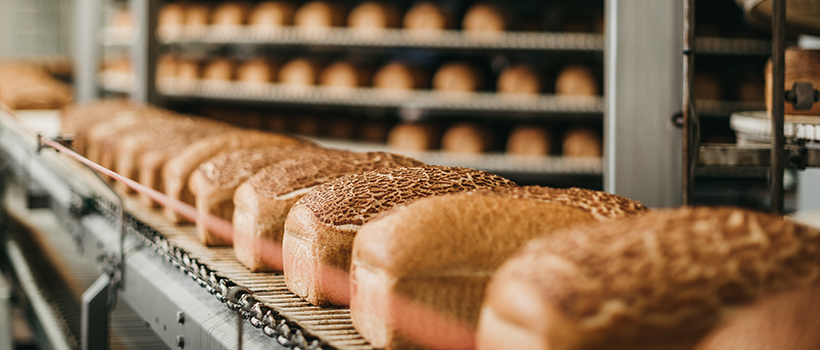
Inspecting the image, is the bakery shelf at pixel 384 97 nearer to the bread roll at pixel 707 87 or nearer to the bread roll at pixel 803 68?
the bread roll at pixel 707 87

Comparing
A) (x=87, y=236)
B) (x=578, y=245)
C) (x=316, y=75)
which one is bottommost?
(x=87, y=236)

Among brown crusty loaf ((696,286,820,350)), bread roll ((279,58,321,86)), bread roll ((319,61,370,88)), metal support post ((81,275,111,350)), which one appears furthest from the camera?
bread roll ((279,58,321,86))

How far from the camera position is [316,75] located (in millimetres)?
3895

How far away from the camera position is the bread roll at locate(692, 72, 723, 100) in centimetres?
338

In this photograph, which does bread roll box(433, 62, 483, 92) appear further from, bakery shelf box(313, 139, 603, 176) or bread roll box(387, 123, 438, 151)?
bakery shelf box(313, 139, 603, 176)

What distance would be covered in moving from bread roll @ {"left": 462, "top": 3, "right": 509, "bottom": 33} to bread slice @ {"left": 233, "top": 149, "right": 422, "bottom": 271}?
8.16 feet

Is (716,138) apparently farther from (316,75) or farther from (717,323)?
(717,323)

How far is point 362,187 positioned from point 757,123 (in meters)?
0.83

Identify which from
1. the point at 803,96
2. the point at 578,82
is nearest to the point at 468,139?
the point at 578,82

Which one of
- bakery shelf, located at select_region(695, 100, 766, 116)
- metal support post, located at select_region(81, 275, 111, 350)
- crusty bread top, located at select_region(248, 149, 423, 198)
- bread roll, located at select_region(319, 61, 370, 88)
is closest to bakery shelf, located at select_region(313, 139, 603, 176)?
bread roll, located at select_region(319, 61, 370, 88)

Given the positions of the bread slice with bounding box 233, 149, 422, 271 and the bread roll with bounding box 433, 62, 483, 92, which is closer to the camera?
the bread slice with bounding box 233, 149, 422, 271

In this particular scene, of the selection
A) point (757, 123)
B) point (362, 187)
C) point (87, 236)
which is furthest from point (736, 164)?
point (87, 236)

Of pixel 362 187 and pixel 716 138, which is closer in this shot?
pixel 362 187

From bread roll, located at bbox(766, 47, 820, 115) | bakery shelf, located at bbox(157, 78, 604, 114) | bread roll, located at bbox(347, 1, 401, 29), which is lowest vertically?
bread roll, located at bbox(766, 47, 820, 115)
